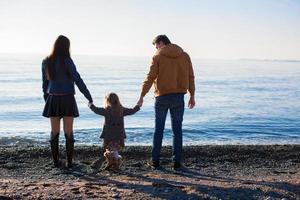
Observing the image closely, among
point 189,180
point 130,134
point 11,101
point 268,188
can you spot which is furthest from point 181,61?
point 11,101

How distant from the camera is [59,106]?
26.0 feet

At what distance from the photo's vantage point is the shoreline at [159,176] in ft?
21.1

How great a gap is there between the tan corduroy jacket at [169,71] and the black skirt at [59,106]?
46.5 inches

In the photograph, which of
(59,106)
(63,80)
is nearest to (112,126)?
(59,106)

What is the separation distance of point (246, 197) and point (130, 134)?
1019 cm

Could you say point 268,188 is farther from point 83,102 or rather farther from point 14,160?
point 83,102

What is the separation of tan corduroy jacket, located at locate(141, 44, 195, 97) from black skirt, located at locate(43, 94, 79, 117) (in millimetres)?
1181

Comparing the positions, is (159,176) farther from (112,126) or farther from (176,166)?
(112,126)

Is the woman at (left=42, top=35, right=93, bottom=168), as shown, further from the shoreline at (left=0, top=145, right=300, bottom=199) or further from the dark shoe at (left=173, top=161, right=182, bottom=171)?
the dark shoe at (left=173, top=161, right=182, bottom=171)

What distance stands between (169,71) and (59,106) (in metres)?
1.81

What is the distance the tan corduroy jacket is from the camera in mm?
8031

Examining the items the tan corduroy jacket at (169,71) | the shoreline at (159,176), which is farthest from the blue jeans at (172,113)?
the shoreline at (159,176)

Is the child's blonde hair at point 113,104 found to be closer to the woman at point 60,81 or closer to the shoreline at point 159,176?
the woman at point 60,81

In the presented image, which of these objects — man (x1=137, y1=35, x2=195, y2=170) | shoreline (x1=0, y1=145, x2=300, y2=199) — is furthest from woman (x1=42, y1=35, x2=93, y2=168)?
man (x1=137, y1=35, x2=195, y2=170)
